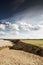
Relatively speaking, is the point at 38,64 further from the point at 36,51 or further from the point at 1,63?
the point at 36,51

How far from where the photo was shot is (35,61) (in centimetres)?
1411

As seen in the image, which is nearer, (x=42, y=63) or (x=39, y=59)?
(x=42, y=63)

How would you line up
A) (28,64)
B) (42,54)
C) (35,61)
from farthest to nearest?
(42,54) < (35,61) < (28,64)

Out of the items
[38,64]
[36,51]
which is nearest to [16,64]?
[38,64]

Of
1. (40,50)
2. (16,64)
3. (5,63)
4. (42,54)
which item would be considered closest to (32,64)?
(16,64)

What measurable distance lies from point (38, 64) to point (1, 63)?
2.75 metres

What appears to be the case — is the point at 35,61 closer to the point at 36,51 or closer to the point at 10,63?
the point at 10,63

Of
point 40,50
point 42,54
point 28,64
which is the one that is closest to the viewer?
point 28,64

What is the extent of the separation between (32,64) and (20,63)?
3.09ft

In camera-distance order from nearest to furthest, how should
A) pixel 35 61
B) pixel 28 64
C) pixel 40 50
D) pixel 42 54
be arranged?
pixel 28 64, pixel 35 61, pixel 42 54, pixel 40 50

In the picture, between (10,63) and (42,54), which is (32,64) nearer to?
(10,63)

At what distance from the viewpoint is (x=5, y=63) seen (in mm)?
13469

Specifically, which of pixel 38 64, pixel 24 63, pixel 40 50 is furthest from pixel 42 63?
pixel 40 50

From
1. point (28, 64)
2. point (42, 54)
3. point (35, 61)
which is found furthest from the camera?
point (42, 54)
